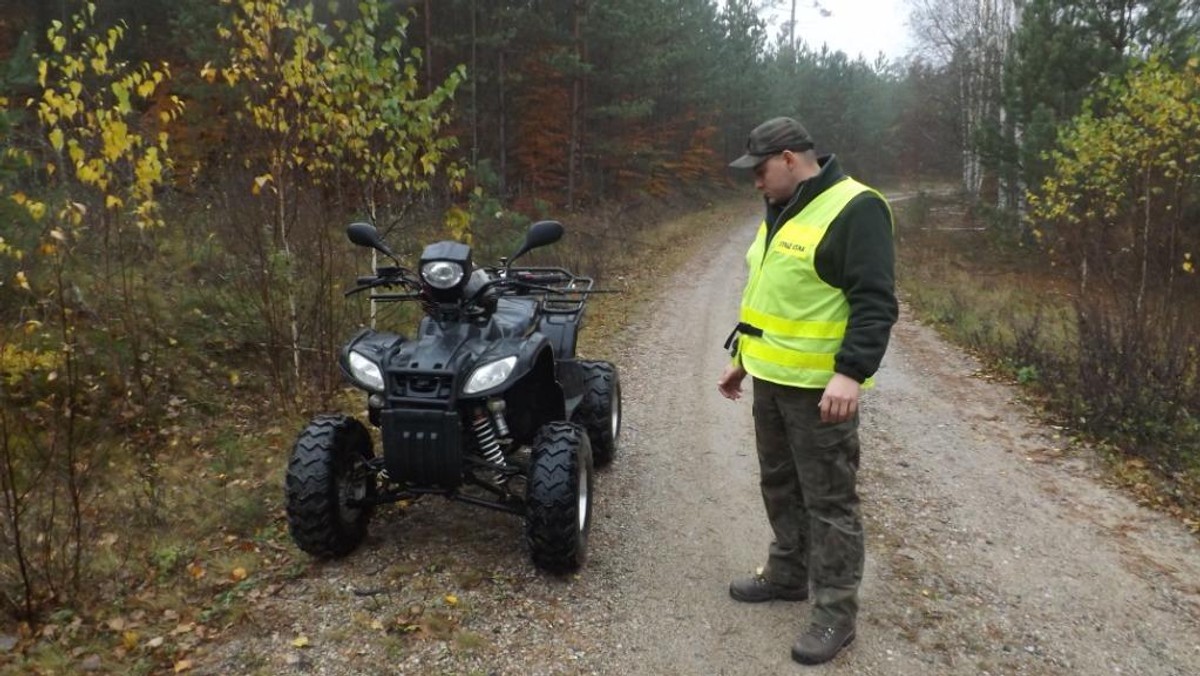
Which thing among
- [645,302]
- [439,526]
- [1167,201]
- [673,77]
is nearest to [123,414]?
[439,526]

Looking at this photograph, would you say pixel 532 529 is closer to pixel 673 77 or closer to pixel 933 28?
pixel 673 77

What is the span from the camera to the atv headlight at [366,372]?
12.1 ft

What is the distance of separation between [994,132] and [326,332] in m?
16.0

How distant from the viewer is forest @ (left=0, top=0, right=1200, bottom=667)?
16.0 ft

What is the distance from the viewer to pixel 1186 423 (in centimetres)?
635

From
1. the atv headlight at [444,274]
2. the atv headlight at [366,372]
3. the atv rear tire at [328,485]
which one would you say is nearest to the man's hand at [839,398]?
the atv headlight at [444,274]

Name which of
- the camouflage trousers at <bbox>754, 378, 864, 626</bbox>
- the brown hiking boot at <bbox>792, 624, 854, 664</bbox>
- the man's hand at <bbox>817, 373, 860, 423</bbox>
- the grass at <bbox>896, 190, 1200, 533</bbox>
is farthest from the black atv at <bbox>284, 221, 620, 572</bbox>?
the grass at <bbox>896, 190, 1200, 533</bbox>

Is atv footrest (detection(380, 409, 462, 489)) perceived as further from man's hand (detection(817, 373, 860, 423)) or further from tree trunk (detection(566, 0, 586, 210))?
tree trunk (detection(566, 0, 586, 210))

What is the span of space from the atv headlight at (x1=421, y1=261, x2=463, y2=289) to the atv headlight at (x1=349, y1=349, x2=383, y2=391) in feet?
1.60

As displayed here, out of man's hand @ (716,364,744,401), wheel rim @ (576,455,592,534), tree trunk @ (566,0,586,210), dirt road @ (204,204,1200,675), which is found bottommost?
dirt road @ (204,204,1200,675)

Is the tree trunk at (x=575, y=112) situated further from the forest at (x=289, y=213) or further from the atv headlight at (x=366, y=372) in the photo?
the atv headlight at (x=366, y=372)

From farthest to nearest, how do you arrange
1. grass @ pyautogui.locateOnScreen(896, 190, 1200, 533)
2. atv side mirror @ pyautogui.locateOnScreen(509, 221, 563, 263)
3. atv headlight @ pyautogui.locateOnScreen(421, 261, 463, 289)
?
grass @ pyautogui.locateOnScreen(896, 190, 1200, 533)
atv side mirror @ pyautogui.locateOnScreen(509, 221, 563, 263)
atv headlight @ pyautogui.locateOnScreen(421, 261, 463, 289)

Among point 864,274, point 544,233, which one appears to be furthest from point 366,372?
point 864,274

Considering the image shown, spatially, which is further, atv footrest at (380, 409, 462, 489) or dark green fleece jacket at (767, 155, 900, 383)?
atv footrest at (380, 409, 462, 489)
